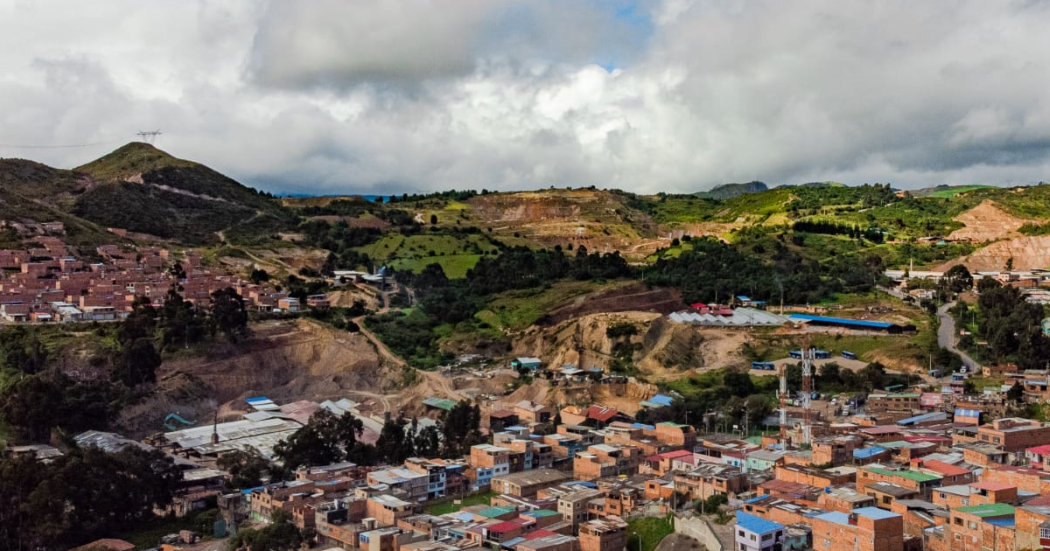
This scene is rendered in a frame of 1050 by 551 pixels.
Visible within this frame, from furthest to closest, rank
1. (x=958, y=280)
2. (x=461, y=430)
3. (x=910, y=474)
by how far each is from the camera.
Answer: (x=958, y=280) → (x=461, y=430) → (x=910, y=474)

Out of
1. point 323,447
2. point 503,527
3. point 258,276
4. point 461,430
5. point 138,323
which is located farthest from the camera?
point 258,276

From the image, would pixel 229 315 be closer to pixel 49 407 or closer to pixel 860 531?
pixel 49 407

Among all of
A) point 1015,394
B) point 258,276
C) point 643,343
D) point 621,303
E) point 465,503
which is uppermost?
point 258,276

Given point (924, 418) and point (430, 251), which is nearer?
point (924, 418)

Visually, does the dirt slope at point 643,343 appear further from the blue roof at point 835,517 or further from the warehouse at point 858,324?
the blue roof at point 835,517

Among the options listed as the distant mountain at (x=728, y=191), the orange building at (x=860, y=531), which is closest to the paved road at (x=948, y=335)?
the orange building at (x=860, y=531)

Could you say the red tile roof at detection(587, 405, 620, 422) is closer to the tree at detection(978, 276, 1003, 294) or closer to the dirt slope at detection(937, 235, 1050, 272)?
the tree at detection(978, 276, 1003, 294)

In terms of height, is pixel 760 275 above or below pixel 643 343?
above

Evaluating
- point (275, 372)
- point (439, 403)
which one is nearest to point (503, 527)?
point (439, 403)
